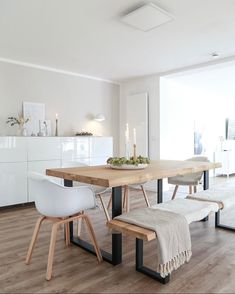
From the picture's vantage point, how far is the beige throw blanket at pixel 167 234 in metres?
1.80

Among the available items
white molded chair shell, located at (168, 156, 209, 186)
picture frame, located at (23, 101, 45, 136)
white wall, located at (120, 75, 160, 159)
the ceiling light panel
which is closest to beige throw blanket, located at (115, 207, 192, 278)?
white molded chair shell, located at (168, 156, 209, 186)

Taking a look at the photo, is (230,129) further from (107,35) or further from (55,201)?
(55,201)

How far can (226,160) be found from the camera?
7387mm

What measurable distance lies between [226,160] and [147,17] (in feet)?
18.8

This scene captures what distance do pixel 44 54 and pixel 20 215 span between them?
2.44 m

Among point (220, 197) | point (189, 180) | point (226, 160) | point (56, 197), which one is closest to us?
point (56, 197)

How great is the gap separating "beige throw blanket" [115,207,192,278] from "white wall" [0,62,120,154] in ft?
10.4

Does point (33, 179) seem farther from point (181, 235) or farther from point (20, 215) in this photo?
point (20, 215)

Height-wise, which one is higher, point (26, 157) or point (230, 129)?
point (230, 129)

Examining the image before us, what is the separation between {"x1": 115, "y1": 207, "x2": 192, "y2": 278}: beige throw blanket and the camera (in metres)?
1.80

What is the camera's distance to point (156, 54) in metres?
4.04

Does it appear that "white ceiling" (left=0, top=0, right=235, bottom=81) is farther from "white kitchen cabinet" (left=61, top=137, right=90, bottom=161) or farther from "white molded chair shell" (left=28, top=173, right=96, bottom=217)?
"white molded chair shell" (left=28, top=173, right=96, bottom=217)

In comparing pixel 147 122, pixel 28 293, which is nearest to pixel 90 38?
pixel 147 122

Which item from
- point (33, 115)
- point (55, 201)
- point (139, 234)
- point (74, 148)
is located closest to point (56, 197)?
point (55, 201)
